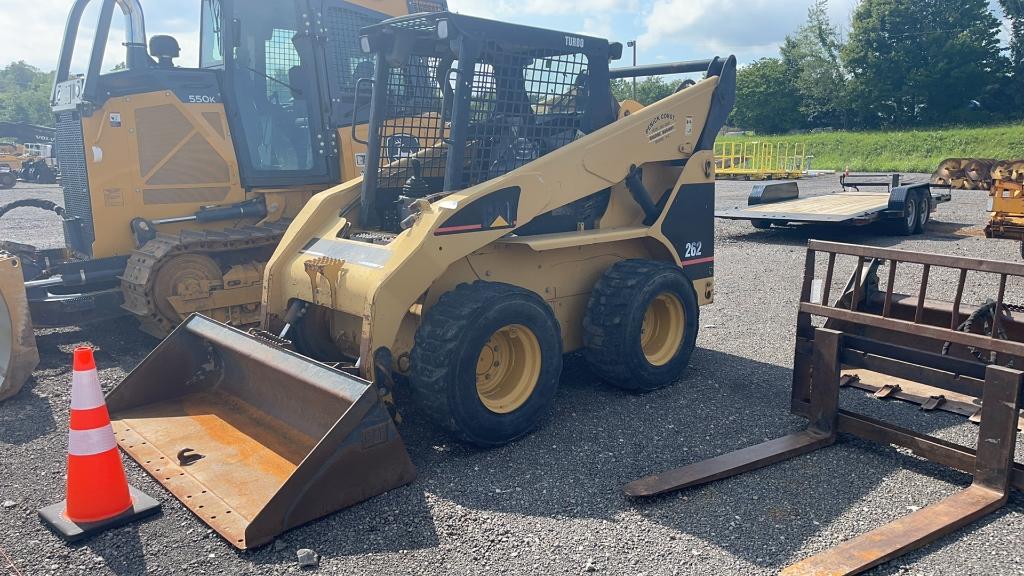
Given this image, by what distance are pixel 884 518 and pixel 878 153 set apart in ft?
133

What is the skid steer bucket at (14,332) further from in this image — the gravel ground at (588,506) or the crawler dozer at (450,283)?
the crawler dozer at (450,283)

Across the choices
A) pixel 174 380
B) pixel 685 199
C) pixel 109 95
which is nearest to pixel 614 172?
pixel 685 199

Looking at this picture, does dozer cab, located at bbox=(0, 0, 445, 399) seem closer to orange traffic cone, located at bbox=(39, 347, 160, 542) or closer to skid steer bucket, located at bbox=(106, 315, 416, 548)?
skid steer bucket, located at bbox=(106, 315, 416, 548)

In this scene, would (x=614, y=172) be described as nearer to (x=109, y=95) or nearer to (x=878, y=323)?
(x=878, y=323)

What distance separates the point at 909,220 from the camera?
43.5ft

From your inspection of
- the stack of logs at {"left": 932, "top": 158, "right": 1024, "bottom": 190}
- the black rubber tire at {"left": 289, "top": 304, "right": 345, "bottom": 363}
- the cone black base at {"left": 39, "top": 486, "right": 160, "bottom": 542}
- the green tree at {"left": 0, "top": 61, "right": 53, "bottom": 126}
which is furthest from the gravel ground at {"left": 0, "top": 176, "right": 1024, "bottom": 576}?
the green tree at {"left": 0, "top": 61, "right": 53, "bottom": 126}

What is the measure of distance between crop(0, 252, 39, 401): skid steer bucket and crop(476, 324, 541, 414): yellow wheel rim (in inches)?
132

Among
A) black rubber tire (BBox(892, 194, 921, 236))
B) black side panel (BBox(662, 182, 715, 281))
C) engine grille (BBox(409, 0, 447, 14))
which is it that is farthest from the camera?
black rubber tire (BBox(892, 194, 921, 236))

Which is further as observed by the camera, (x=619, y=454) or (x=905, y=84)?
(x=905, y=84)

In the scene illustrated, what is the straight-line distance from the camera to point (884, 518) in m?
3.69

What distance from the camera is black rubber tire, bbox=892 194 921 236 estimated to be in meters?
13.1

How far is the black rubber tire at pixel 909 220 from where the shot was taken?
13086 mm

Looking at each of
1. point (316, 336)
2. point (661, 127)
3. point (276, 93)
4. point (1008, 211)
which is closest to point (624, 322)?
point (661, 127)

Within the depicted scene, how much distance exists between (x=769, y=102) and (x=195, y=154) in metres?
52.6
